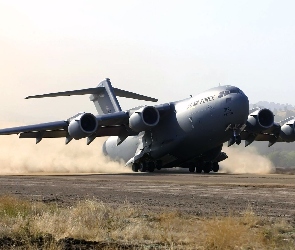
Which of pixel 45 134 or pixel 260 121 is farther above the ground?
pixel 260 121

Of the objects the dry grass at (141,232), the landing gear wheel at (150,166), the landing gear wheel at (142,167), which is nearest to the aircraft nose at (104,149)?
the landing gear wheel at (142,167)

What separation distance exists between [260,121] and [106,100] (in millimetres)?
14068

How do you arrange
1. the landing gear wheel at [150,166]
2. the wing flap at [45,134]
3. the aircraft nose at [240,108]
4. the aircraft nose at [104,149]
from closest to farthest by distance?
the aircraft nose at [240,108]
the wing flap at [45,134]
the landing gear wheel at [150,166]
the aircraft nose at [104,149]

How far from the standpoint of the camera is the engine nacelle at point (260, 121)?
41.4m

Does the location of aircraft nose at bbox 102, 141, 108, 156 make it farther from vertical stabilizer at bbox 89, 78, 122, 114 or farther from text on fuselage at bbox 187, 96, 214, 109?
text on fuselage at bbox 187, 96, 214, 109

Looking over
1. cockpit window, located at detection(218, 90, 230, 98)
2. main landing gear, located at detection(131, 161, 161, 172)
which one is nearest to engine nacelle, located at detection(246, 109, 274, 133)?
cockpit window, located at detection(218, 90, 230, 98)

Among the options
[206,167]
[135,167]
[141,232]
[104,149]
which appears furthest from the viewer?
[104,149]

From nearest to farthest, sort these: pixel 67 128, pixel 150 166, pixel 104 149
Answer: pixel 67 128
pixel 150 166
pixel 104 149

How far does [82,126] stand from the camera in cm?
3878

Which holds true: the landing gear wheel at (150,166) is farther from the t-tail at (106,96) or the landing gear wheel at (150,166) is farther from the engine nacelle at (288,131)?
the engine nacelle at (288,131)

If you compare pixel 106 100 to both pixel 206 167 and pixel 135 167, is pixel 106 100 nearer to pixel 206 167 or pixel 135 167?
pixel 135 167

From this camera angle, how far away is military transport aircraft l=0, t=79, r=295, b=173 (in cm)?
3856

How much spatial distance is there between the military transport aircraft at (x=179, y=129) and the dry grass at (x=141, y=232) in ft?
84.7

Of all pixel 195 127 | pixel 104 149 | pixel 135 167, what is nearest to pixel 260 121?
pixel 195 127
